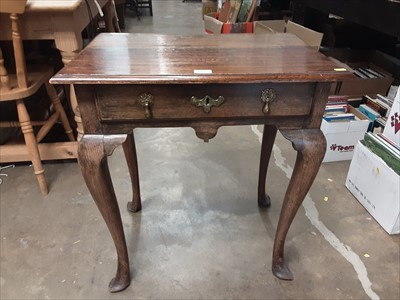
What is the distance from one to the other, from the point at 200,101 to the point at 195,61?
0.12 m

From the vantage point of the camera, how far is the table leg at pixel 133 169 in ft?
4.05

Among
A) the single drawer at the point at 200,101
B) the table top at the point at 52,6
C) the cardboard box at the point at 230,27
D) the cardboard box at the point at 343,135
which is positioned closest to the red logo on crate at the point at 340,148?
the cardboard box at the point at 343,135

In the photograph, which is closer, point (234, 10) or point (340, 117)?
point (340, 117)

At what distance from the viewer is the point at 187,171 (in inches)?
67.8

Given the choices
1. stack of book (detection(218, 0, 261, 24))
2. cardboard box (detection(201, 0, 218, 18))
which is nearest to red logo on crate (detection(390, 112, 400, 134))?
stack of book (detection(218, 0, 261, 24))

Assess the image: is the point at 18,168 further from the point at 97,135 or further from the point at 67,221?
the point at 97,135

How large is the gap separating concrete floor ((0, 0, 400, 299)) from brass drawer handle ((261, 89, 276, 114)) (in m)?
0.67

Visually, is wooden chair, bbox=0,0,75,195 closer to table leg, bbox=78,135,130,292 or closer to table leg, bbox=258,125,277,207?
table leg, bbox=78,135,130,292

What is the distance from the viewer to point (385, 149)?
4.42ft

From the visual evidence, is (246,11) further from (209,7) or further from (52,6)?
(52,6)

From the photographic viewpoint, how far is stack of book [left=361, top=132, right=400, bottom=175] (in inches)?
50.9

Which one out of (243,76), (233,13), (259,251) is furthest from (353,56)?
(243,76)

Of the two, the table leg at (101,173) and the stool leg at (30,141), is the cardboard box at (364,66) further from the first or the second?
the stool leg at (30,141)

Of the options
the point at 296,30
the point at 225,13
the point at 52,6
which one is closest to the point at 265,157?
the point at 52,6
